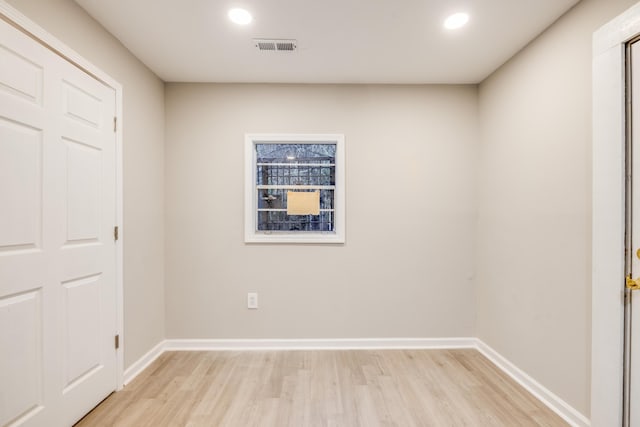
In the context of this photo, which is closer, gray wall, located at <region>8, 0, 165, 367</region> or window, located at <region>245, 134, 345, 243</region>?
gray wall, located at <region>8, 0, 165, 367</region>

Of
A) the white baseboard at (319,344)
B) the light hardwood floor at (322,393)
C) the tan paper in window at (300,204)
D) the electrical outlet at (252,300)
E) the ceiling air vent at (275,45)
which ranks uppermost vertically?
the ceiling air vent at (275,45)

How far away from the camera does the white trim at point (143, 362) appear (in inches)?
91.6

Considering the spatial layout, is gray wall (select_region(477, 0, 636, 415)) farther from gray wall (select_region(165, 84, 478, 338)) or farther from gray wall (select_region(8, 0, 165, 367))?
gray wall (select_region(8, 0, 165, 367))

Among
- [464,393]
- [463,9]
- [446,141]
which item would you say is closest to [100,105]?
[463,9]

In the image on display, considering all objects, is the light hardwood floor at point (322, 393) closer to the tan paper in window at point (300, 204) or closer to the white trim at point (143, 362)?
the white trim at point (143, 362)

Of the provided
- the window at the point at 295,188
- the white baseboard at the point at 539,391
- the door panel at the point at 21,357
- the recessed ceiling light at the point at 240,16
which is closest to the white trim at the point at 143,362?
the door panel at the point at 21,357

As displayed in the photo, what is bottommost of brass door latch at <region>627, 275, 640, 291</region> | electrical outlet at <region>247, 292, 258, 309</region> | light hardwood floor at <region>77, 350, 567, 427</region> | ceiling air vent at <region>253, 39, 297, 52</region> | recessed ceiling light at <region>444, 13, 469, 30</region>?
light hardwood floor at <region>77, 350, 567, 427</region>

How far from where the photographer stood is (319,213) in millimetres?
3039

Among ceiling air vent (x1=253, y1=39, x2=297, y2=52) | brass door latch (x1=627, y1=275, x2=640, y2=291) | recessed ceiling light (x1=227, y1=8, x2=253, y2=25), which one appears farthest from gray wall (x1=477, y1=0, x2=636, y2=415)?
recessed ceiling light (x1=227, y1=8, x2=253, y2=25)

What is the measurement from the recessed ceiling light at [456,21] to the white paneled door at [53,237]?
237 centimetres

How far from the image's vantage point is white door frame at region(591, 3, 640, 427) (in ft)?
5.13

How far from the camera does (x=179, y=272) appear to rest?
2.89 metres

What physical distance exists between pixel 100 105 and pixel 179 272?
154 cm

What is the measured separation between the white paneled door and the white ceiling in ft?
1.83
